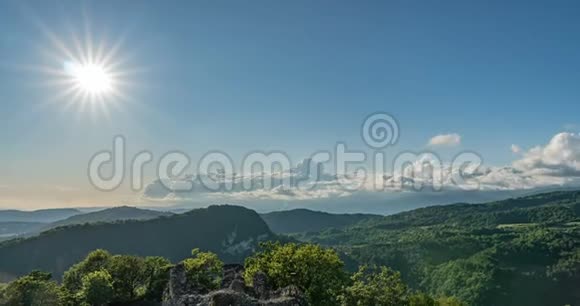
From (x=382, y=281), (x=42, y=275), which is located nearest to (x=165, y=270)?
(x=42, y=275)

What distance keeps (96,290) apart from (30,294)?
267 inches

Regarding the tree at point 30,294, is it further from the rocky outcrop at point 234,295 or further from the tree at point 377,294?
the tree at point 377,294

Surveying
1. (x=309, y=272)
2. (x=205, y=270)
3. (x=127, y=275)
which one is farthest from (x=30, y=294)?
(x=309, y=272)

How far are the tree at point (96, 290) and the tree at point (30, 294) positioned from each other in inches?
117

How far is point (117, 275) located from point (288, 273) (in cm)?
2784

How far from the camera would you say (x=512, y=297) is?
651ft

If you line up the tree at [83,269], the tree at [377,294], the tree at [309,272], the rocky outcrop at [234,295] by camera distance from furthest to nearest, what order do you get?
1. the tree at [83,269]
2. the tree at [309,272]
3. the tree at [377,294]
4. the rocky outcrop at [234,295]

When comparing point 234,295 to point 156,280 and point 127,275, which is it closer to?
point 156,280

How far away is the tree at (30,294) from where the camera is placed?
44.8 m

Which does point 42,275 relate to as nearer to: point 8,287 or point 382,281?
point 8,287

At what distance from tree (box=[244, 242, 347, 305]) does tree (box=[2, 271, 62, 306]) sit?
20.7 meters

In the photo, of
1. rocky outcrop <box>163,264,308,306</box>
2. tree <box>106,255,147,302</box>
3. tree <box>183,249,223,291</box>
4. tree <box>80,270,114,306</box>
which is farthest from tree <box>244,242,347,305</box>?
tree <box>106,255,147,302</box>

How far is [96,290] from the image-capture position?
50.2 meters

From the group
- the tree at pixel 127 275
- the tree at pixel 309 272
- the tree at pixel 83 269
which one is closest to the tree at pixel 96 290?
the tree at pixel 127 275
